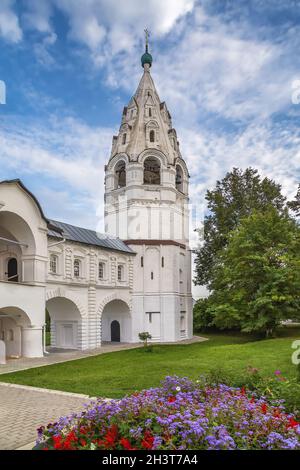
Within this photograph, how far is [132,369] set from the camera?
15.8 meters

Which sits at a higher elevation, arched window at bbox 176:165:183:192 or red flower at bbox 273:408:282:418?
arched window at bbox 176:165:183:192

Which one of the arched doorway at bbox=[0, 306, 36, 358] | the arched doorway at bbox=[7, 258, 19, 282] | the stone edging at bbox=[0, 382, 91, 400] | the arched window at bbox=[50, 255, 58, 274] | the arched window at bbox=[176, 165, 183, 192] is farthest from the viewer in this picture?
the arched window at bbox=[176, 165, 183, 192]

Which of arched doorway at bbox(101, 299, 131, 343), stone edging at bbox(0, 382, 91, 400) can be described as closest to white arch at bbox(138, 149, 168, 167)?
arched doorway at bbox(101, 299, 131, 343)

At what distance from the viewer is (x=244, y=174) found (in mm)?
37312

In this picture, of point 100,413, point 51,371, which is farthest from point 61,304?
point 100,413

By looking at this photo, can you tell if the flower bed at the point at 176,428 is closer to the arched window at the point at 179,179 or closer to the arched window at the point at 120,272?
the arched window at the point at 120,272

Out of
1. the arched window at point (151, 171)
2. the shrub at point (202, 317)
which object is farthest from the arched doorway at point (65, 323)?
the shrub at point (202, 317)

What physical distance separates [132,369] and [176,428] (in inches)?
429

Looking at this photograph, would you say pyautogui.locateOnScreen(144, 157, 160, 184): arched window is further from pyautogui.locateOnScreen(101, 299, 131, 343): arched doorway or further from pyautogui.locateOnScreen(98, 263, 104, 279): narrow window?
pyautogui.locateOnScreen(101, 299, 131, 343): arched doorway

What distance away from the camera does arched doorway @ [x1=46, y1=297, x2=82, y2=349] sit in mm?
26172

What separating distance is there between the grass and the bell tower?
10570mm

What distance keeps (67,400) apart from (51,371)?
6.27 metres
